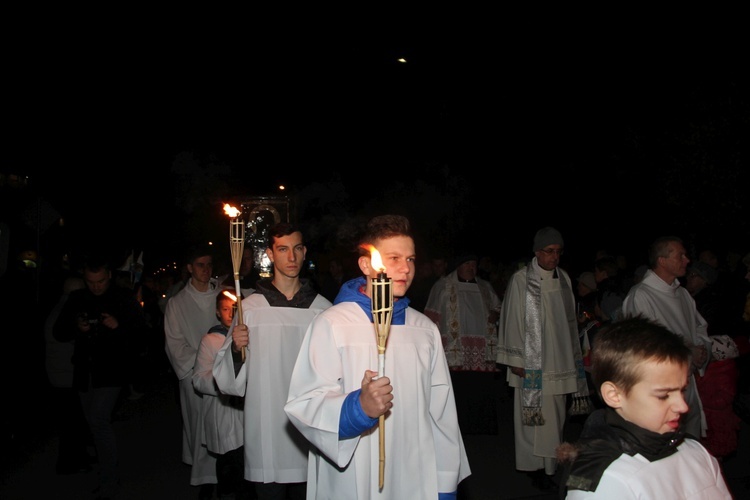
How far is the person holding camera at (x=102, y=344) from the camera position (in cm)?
686

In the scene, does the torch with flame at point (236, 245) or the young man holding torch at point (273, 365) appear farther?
the young man holding torch at point (273, 365)

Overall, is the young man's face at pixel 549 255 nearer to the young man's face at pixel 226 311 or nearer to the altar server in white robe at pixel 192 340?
the young man's face at pixel 226 311

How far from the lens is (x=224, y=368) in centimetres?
520

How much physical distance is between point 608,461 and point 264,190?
24196 millimetres

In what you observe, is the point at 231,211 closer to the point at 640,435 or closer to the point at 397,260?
the point at 397,260

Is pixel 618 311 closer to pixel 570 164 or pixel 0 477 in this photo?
pixel 0 477

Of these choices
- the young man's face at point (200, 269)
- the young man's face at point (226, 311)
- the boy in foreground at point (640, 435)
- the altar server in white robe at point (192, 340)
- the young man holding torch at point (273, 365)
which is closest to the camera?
the boy in foreground at point (640, 435)

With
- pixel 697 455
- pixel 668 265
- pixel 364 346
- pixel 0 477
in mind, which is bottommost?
pixel 0 477

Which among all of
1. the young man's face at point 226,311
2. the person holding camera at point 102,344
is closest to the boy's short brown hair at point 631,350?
the young man's face at point 226,311

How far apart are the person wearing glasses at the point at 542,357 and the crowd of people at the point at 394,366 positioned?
1 centimetres

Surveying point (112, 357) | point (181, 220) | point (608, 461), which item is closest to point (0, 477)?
point (112, 357)

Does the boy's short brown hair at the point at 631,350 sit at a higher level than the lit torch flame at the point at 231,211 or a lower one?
lower

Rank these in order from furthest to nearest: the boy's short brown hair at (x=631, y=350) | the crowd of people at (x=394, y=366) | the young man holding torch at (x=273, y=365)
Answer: the young man holding torch at (x=273, y=365), the crowd of people at (x=394, y=366), the boy's short brown hair at (x=631, y=350)

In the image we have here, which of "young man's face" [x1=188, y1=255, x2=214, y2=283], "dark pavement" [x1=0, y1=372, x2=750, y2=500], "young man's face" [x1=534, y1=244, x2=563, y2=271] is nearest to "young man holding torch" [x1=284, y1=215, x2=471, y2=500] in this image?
"dark pavement" [x1=0, y1=372, x2=750, y2=500]
